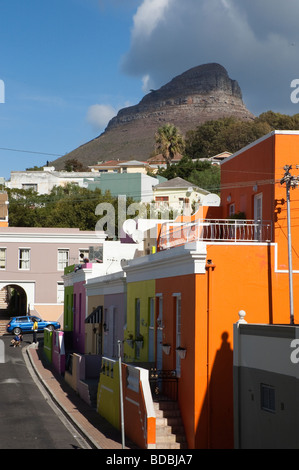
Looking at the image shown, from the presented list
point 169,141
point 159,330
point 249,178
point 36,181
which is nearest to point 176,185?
point 36,181

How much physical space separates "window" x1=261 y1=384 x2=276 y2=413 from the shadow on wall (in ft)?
7.46

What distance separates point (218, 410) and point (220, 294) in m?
3.03

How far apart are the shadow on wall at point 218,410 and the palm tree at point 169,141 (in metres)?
93.3

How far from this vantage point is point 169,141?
371ft

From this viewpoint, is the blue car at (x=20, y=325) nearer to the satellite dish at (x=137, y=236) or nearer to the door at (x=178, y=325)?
the satellite dish at (x=137, y=236)

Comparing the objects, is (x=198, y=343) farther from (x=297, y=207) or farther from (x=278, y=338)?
(x=297, y=207)

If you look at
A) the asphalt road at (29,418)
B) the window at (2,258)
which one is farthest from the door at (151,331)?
the window at (2,258)

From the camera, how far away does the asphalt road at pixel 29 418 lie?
20656 millimetres

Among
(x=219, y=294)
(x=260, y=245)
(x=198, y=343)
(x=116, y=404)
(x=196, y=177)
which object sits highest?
(x=196, y=177)

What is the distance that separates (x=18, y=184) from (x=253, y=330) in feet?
282

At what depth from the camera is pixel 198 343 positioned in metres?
19.2

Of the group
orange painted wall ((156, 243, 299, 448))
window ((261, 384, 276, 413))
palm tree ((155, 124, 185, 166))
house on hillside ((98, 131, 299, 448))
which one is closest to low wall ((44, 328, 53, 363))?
house on hillside ((98, 131, 299, 448))

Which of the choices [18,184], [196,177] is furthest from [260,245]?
[18,184]

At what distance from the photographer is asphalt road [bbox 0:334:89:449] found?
67.8 ft
